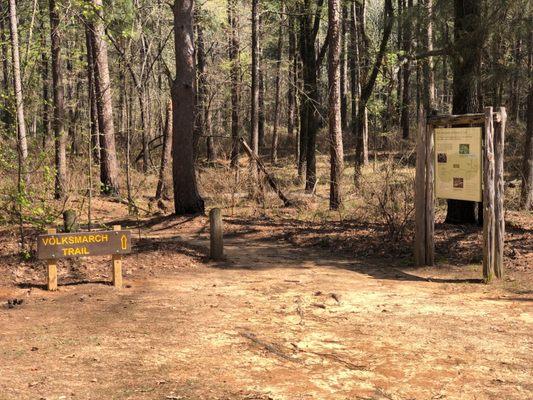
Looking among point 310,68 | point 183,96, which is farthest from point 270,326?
point 310,68

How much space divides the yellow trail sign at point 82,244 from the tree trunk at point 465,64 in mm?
7324

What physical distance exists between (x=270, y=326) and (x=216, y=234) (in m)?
4.02

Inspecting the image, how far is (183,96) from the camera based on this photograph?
13.9 m

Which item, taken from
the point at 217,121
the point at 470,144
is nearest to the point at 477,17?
the point at 470,144

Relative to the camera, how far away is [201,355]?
5.47m

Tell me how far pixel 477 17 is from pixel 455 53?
83 centimetres

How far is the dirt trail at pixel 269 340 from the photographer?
4707 millimetres

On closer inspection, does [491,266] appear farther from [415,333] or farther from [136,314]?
[136,314]

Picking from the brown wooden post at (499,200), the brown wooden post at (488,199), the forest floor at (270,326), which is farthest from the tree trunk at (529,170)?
the brown wooden post at (488,199)

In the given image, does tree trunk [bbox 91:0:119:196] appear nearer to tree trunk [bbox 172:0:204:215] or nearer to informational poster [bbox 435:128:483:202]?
tree trunk [bbox 172:0:204:215]

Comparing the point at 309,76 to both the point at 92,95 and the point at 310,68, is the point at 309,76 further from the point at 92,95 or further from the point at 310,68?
the point at 92,95

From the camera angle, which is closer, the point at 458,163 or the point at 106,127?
the point at 458,163

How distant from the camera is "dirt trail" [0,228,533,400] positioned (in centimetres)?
471

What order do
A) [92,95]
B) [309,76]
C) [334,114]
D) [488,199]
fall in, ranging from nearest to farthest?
[488,199], [92,95], [334,114], [309,76]
